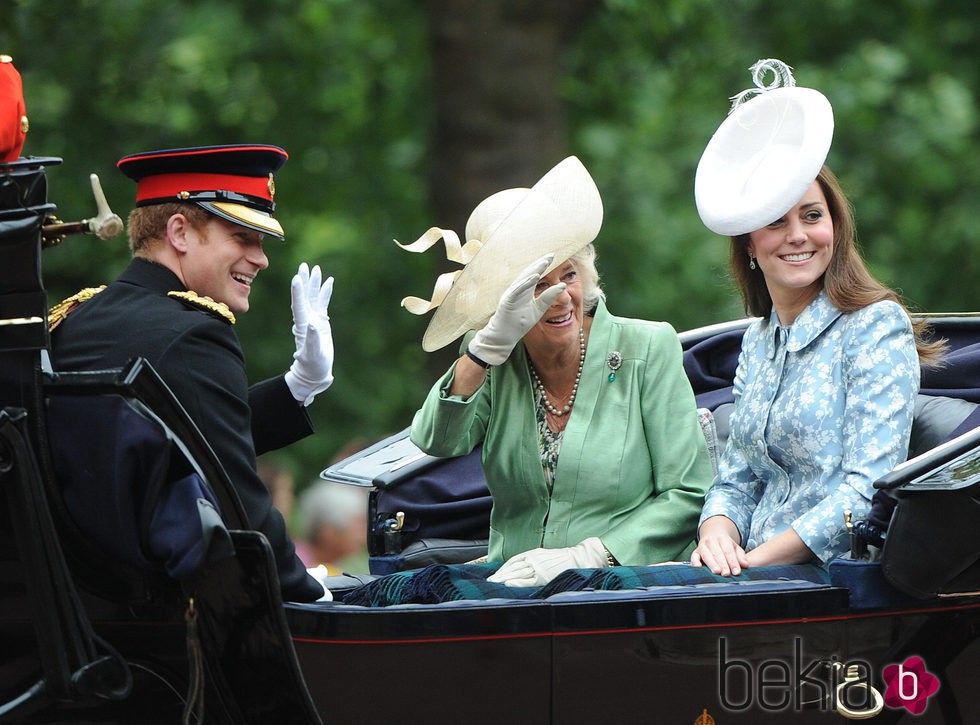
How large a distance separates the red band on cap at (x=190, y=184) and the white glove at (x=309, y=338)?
430 millimetres

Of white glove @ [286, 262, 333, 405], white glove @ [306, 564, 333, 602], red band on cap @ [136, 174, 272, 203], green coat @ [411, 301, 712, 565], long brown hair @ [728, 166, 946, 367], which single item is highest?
red band on cap @ [136, 174, 272, 203]

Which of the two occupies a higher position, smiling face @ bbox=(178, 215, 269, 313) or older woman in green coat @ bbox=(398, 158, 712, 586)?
smiling face @ bbox=(178, 215, 269, 313)

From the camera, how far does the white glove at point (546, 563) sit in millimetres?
3240

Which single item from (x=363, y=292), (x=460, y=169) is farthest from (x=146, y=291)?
(x=363, y=292)

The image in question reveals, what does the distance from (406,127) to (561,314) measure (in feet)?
19.7

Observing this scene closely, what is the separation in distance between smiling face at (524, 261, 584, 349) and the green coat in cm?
10

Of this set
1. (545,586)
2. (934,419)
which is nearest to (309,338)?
(545,586)

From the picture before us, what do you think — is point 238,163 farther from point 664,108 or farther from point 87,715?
point 664,108

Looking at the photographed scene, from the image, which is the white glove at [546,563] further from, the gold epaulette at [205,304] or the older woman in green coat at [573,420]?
the gold epaulette at [205,304]

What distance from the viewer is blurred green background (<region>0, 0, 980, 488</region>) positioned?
8062mm

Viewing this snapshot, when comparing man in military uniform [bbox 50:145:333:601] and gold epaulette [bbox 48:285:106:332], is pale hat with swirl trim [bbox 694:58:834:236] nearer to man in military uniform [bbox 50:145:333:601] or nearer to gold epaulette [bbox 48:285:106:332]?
man in military uniform [bbox 50:145:333:601]

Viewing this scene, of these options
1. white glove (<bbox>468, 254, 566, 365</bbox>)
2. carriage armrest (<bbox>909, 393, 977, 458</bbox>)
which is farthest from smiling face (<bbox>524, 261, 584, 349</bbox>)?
carriage armrest (<bbox>909, 393, 977, 458</bbox>)

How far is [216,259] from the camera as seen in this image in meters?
3.20

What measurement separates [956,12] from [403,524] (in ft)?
22.7
